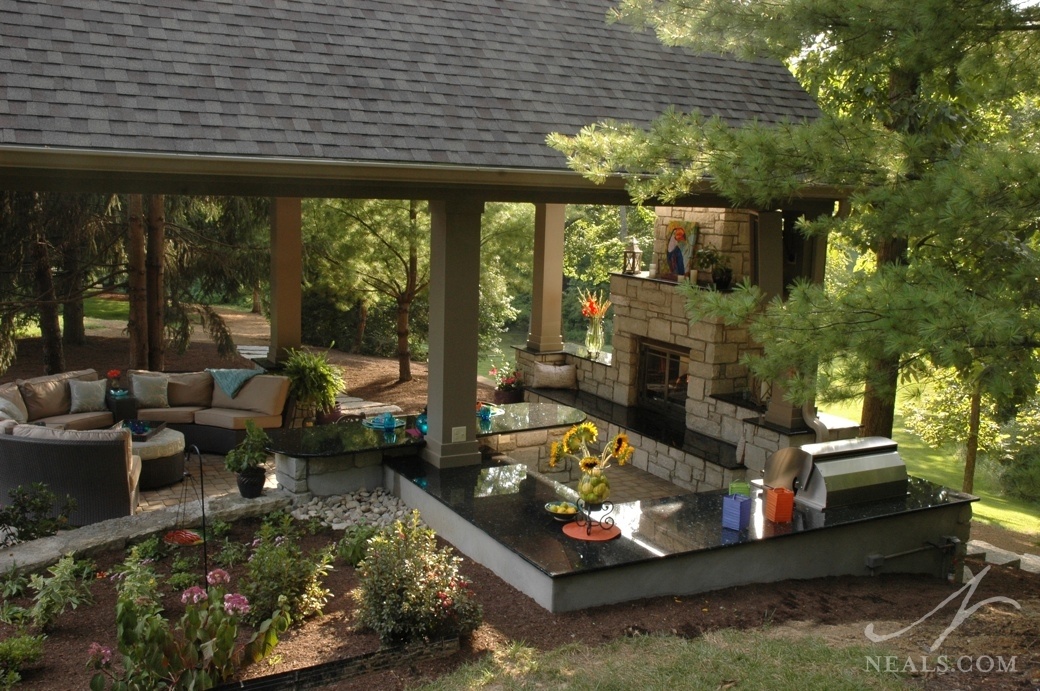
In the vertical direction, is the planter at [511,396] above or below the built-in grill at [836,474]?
below

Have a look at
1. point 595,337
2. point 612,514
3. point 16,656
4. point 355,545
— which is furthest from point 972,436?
point 16,656

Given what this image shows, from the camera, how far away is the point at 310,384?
10562 mm

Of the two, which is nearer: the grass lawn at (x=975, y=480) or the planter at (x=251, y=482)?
the planter at (x=251, y=482)

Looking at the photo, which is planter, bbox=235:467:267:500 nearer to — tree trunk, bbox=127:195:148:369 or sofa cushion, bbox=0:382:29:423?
sofa cushion, bbox=0:382:29:423

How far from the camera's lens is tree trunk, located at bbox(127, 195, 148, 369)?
12.1m

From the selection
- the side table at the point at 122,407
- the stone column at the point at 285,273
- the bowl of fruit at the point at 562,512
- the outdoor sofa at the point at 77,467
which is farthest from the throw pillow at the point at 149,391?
the bowl of fruit at the point at 562,512

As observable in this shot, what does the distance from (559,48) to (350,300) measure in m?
6.61

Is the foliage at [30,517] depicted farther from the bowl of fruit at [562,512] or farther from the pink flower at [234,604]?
the bowl of fruit at [562,512]

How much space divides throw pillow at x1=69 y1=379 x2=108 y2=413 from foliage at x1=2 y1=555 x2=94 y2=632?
4.44m

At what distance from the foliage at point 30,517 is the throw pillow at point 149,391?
3.02 m

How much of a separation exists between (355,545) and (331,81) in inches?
141

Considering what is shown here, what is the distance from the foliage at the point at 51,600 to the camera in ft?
17.1

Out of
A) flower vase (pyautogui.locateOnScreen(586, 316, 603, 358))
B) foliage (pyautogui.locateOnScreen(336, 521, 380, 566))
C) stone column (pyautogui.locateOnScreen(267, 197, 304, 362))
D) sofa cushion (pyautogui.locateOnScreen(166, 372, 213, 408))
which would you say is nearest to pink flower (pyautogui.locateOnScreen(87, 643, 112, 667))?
foliage (pyautogui.locateOnScreen(336, 521, 380, 566))

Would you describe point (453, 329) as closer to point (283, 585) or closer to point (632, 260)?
point (283, 585)
